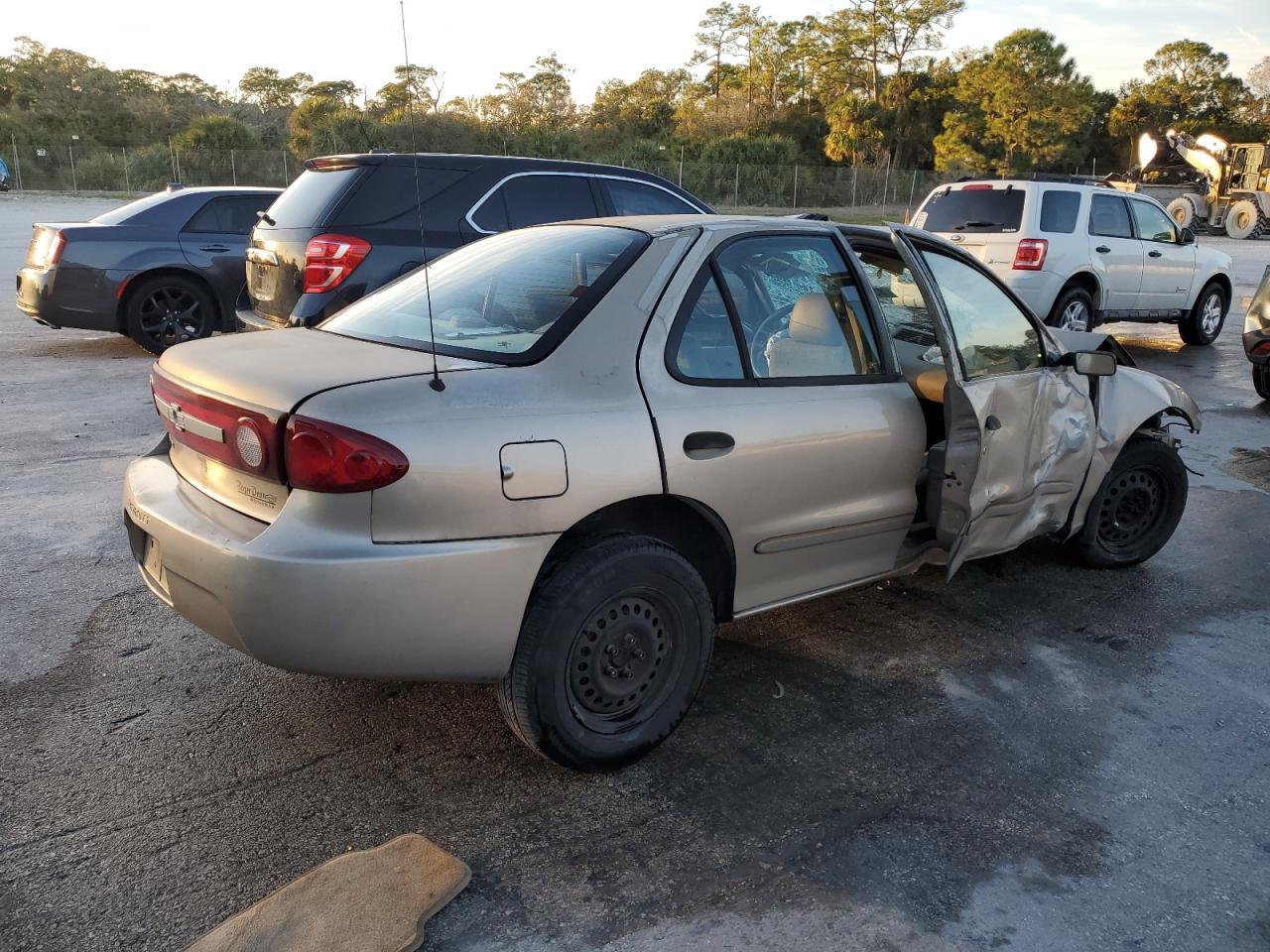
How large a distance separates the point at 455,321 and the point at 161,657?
1.66 meters

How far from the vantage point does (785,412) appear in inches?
132

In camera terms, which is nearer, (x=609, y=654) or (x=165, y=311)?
(x=609, y=654)

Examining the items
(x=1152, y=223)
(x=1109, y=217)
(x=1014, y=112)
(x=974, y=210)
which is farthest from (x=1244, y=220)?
(x=974, y=210)

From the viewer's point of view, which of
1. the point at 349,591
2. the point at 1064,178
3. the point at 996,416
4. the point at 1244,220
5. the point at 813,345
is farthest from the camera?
the point at 1244,220

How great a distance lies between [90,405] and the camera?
24.7 ft

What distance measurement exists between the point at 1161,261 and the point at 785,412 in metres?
10.3

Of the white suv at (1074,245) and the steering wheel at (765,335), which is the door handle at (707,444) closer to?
the steering wheel at (765,335)

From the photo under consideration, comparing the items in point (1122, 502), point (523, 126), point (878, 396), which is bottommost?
point (1122, 502)

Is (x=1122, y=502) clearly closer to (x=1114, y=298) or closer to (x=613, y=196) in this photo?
(x=613, y=196)

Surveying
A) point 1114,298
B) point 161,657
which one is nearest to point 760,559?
point 161,657

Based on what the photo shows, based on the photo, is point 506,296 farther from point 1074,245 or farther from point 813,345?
point 1074,245

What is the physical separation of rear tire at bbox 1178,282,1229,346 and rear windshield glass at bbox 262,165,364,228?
10.2 metres

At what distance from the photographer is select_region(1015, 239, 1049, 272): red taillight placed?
34.9 ft

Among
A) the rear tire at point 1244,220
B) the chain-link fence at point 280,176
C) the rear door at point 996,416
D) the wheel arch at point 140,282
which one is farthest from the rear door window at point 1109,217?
the chain-link fence at point 280,176
